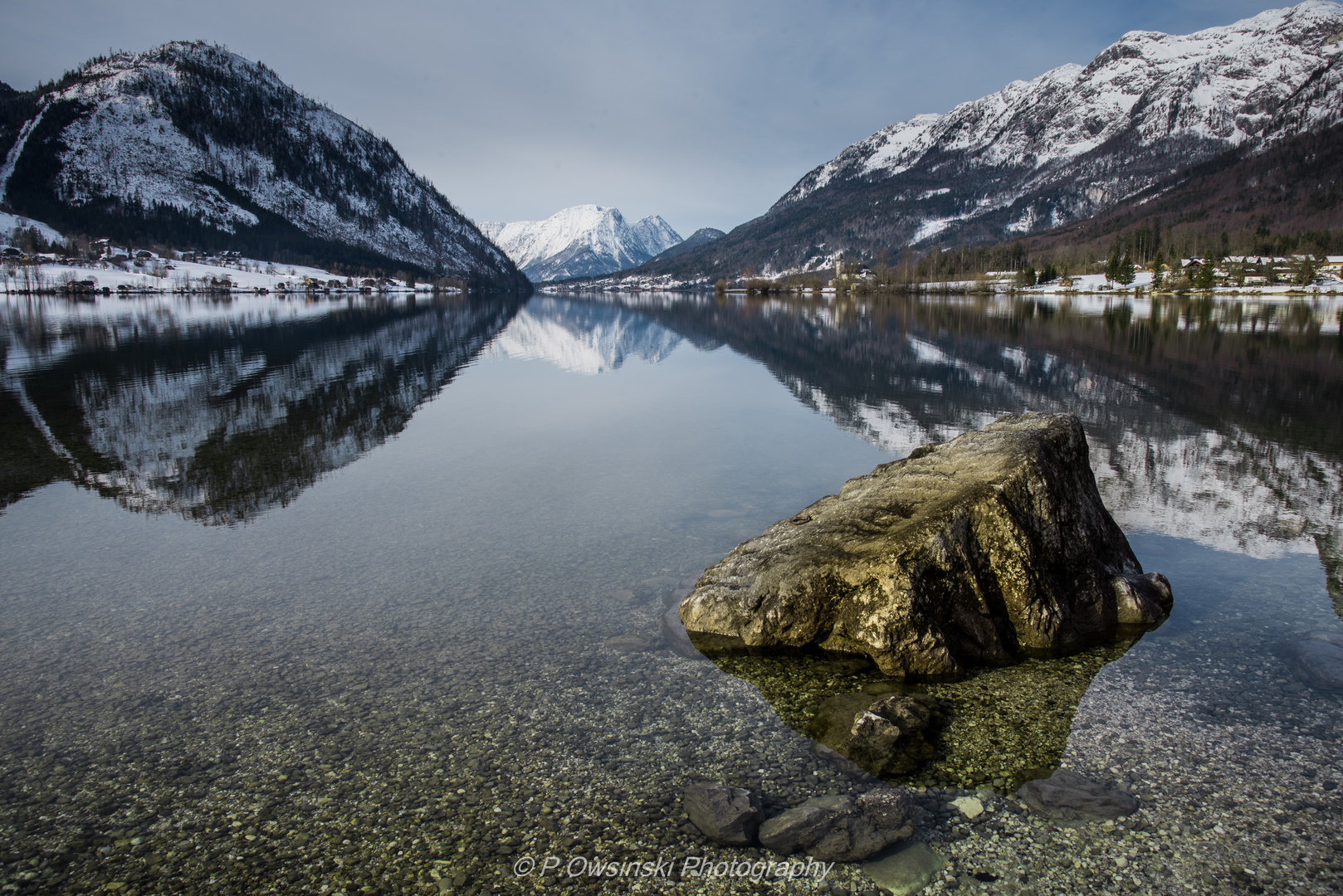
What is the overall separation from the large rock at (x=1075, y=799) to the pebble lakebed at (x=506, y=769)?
139 millimetres

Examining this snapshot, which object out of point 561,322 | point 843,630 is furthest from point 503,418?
point 561,322

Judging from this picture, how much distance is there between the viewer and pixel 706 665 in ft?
27.6

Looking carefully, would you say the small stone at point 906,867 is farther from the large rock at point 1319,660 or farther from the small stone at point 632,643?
the large rock at point 1319,660

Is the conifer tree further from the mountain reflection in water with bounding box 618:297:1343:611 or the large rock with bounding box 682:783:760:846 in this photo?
the large rock with bounding box 682:783:760:846

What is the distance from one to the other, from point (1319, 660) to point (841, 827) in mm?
6942

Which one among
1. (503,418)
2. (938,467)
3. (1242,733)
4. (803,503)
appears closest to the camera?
(1242,733)

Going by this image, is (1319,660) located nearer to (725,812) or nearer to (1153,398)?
(725,812)

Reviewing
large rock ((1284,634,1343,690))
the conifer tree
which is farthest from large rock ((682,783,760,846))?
the conifer tree

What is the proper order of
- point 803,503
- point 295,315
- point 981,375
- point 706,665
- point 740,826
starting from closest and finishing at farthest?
point 740,826 < point 706,665 < point 803,503 < point 981,375 < point 295,315

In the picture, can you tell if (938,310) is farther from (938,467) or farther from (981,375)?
(938,467)

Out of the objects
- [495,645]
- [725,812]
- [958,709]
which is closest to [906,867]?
[725,812]

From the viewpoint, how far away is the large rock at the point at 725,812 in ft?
18.2

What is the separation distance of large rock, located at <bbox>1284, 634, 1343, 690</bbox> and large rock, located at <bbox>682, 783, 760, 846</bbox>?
6.84 m

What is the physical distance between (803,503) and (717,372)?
25039 mm
